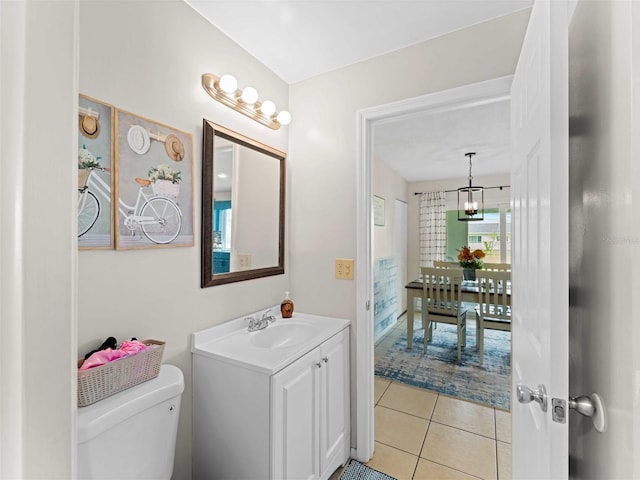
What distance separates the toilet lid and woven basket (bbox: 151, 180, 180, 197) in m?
0.74

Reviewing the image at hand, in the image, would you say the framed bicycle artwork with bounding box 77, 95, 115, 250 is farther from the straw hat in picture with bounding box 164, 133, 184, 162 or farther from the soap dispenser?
the soap dispenser

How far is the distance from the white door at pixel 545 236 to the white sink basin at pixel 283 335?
3.42 feet

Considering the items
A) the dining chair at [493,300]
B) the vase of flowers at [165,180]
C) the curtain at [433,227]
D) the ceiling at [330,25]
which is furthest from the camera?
the curtain at [433,227]

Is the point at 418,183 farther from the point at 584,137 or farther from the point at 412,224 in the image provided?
the point at 584,137

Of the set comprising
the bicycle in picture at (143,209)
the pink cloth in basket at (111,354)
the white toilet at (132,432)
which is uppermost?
the bicycle in picture at (143,209)

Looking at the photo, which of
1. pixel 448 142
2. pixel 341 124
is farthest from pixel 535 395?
pixel 448 142

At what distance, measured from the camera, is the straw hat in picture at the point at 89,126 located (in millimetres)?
1068

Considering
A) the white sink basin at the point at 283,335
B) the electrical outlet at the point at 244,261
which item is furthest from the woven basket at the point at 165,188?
the white sink basin at the point at 283,335

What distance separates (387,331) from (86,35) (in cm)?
419

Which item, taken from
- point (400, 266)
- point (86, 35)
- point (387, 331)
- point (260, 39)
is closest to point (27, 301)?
point (86, 35)

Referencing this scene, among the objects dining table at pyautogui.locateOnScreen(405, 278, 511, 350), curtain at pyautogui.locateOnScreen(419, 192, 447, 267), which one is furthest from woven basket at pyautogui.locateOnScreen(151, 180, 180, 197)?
curtain at pyautogui.locateOnScreen(419, 192, 447, 267)

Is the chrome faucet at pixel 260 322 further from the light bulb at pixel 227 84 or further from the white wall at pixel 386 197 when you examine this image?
the white wall at pixel 386 197

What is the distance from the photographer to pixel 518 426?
1227 mm

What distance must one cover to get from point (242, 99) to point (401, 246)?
13.7ft
